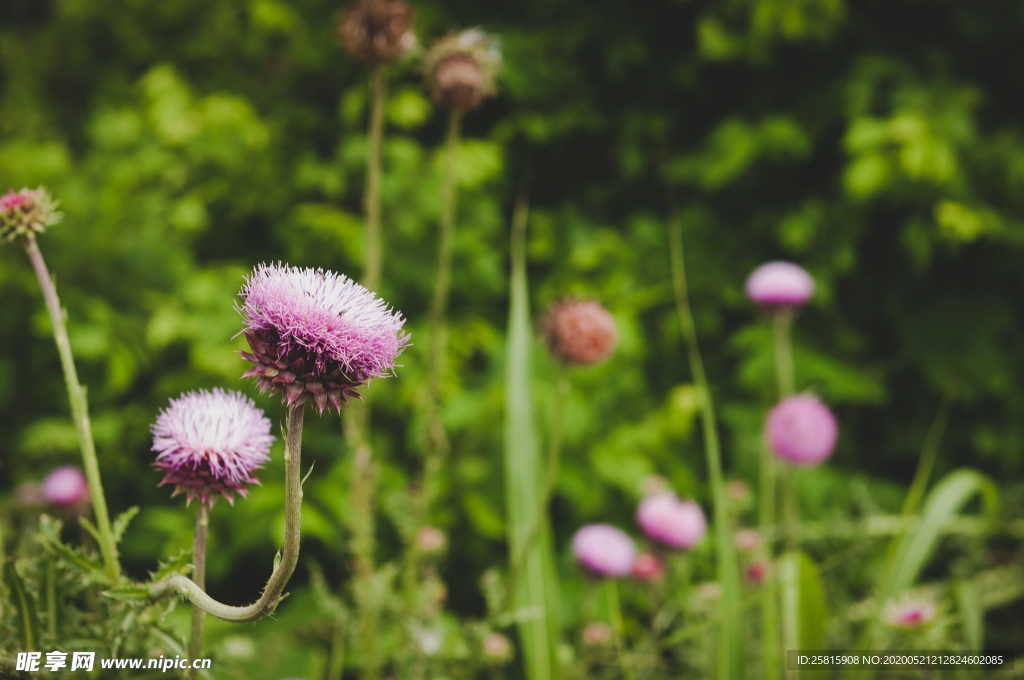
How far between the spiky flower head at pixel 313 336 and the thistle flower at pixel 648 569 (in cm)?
120

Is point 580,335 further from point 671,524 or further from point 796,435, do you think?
point 796,435

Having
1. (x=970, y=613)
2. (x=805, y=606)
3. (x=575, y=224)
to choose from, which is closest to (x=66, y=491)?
(x=805, y=606)

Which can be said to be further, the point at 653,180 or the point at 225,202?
the point at 653,180

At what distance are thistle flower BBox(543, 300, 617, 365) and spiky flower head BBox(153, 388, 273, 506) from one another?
768 mm

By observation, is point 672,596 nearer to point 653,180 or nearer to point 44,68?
point 653,180

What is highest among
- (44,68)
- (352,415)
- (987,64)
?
(44,68)

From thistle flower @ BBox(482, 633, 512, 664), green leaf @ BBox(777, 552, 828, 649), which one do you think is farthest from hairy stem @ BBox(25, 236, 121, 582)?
green leaf @ BBox(777, 552, 828, 649)

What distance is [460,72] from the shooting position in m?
1.45

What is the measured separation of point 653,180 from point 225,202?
4.45 feet

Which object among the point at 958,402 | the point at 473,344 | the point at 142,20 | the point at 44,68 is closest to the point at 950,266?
the point at 958,402

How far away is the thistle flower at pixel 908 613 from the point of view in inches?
49.1

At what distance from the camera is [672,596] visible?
1941 millimetres

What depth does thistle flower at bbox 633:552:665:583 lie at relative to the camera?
162cm

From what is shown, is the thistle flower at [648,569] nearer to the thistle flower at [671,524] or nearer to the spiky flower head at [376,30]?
the thistle flower at [671,524]
